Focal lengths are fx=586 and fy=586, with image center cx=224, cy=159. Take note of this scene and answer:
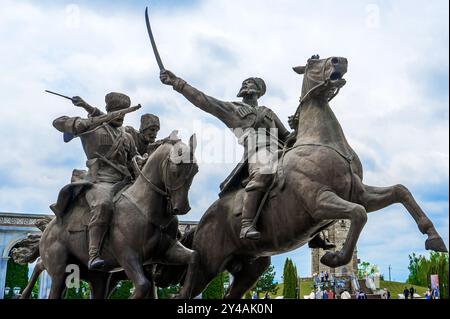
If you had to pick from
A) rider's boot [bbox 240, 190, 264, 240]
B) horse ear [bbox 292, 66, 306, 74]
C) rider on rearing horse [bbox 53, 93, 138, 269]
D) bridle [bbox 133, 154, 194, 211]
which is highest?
horse ear [bbox 292, 66, 306, 74]

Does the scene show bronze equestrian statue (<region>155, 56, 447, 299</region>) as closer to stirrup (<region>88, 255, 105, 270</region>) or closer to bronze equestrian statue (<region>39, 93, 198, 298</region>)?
bronze equestrian statue (<region>39, 93, 198, 298</region>)

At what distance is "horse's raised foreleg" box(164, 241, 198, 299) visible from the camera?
8.22m

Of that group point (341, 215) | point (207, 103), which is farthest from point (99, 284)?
point (341, 215)

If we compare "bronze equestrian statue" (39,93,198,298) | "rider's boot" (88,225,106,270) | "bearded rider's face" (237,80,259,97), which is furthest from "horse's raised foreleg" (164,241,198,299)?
"bearded rider's face" (237,80,259,97)

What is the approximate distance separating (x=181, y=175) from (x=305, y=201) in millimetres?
1645

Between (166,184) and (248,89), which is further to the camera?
(248,89)

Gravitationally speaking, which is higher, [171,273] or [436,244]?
[171,273]

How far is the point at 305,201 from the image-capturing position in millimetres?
7402

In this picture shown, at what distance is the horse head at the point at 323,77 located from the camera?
307 inches

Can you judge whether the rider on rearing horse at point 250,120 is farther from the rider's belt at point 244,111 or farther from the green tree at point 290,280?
the green tree at point 290,280

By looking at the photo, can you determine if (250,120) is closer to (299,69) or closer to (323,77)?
(299,69)

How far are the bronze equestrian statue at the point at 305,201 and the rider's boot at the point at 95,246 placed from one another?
124 centimetres

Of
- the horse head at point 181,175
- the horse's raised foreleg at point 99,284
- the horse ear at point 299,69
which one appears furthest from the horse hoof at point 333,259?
the horse's raised foreleg at point 99,284
